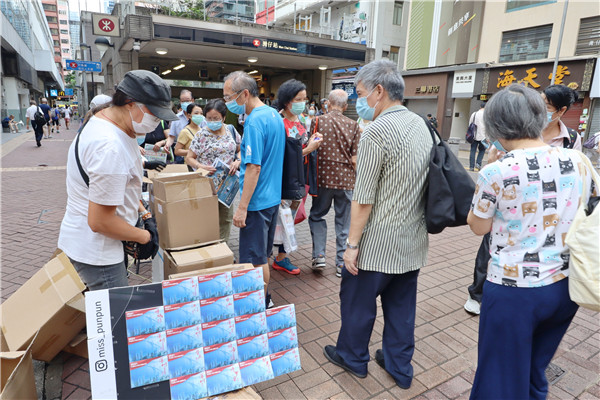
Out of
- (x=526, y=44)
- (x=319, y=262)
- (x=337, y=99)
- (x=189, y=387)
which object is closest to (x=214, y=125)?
(x=337, y=99)

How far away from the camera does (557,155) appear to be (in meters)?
1.64

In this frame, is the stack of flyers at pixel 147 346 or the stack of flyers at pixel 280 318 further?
the stack of flyers at pixel 280 318

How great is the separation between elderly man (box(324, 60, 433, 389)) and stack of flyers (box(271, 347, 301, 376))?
Result: 0.44 m

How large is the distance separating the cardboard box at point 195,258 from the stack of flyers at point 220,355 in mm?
605

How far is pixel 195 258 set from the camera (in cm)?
250

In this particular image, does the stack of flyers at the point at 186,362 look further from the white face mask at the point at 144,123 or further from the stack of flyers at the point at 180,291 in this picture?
the white face mask at the point at 144,123

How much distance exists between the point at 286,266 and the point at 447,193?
238 centimetres

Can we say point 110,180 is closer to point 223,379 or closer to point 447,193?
point 223,379

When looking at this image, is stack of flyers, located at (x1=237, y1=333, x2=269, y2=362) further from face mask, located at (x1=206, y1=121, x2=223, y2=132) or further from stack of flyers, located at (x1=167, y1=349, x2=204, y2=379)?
face mask, located at (x1=206, y1=121, x2=223, y2=132)

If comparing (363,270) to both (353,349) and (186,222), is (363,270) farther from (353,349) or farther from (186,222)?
(186,222)

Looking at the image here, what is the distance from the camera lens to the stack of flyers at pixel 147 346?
1783mm

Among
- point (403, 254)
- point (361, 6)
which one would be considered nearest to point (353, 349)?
point (403, 254)

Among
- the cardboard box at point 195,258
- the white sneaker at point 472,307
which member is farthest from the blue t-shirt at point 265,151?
the white sneaker at point 472,307

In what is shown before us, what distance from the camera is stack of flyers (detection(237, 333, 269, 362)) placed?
81.4 inches
